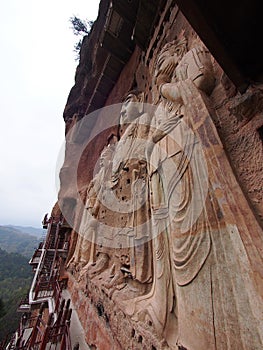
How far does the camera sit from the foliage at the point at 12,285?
1761 centimetres

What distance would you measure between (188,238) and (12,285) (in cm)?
Result: 4194

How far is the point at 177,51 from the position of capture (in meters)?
2.15

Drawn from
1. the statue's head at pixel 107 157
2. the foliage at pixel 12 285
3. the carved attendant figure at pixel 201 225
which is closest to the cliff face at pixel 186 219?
the carved attendant figure at pixel 201 225

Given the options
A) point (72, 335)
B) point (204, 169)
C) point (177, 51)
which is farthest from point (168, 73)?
point (72, 335)

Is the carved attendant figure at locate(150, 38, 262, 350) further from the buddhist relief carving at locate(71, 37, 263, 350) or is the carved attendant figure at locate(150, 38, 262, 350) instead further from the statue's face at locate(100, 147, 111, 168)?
the statue's face at locate(100, 147, 111, 168)

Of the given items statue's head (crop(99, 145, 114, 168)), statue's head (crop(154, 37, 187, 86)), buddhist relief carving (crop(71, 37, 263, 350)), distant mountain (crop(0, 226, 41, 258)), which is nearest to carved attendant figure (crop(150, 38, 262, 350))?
buddhist relief carving (crop(71, 37, 263, 350))

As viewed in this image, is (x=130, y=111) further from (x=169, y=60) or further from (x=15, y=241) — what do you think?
(x=15, y=241)

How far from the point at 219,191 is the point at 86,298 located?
9.64 feet

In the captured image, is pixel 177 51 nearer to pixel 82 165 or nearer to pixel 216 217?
pixel 216 217

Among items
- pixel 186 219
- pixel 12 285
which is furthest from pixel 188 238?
pixel 12 285

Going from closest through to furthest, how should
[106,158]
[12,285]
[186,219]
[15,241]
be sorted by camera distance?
[186,219] < [106,158] < [12,285] < [15,241]

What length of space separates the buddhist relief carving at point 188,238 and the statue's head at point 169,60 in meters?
0.01

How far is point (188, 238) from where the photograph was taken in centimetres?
126

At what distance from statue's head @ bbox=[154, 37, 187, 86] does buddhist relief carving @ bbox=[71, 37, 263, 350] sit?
1 centimetres
